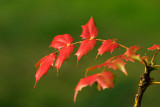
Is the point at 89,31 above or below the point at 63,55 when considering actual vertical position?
above

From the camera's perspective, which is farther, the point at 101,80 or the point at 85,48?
the point at 85,48

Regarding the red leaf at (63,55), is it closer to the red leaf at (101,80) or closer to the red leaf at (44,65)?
the red leaf at (44,65)

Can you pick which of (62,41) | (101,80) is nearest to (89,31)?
(62,41)

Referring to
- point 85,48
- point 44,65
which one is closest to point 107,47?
point 85,48

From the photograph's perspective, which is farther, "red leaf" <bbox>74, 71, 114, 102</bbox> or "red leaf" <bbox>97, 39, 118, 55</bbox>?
"red leaf" <bbox>97, 39, 118, 55</bbox>

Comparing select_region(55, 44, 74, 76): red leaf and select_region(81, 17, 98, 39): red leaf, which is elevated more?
select_region(81, 17, 98, 39): red leaf

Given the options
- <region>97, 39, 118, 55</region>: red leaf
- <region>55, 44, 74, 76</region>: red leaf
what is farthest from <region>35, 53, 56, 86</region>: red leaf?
<region>97, 39, 118, 55</region>: red leaf

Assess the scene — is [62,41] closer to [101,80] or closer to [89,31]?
[89,31]

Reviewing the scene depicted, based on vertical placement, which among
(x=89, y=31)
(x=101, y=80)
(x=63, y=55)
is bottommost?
(x=101, y=80)

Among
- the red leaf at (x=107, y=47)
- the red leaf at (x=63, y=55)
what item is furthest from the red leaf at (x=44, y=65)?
the red leaf at (x=107, y=47)

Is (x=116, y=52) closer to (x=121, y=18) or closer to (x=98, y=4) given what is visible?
(x=121, y=18)

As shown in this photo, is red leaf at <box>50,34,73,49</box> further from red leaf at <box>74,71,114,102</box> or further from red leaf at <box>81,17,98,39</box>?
red leaf at <box>74,71,114,102</box>

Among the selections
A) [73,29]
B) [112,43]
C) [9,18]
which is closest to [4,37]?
[9,18]
